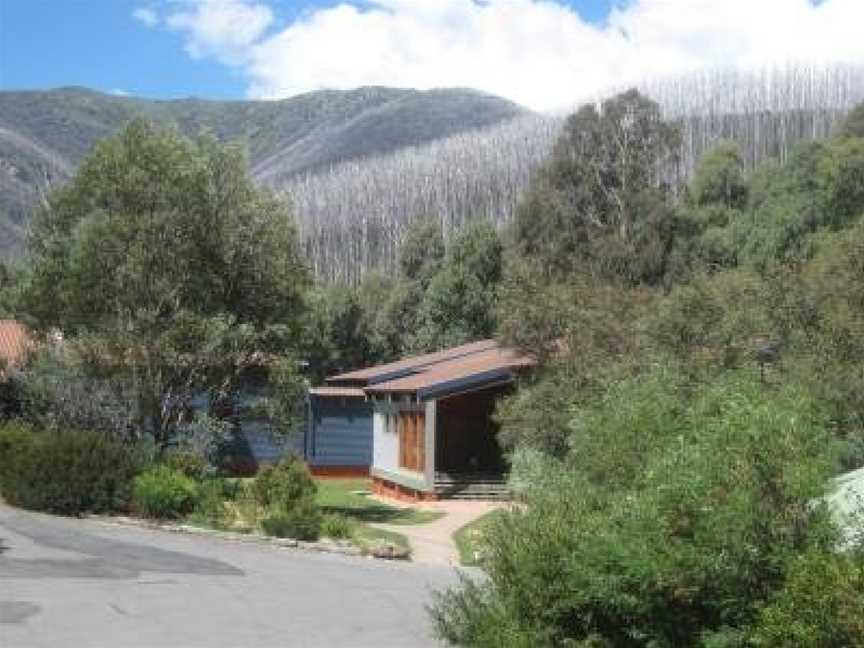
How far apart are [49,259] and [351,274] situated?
55500 millimetres

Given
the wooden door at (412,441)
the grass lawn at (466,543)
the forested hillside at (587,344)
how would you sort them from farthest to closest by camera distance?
the wooden door at (412,441), the grass lawn at (466,543), the forested hillside at (587,344)

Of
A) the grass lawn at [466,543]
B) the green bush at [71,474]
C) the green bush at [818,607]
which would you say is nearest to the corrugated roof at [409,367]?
the grass lawn at [466,543]

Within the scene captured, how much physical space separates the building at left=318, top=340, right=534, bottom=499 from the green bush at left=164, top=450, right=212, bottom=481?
22.6 ft

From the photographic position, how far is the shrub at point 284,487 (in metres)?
23.9

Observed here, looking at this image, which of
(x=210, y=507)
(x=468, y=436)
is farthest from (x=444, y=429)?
(x=210, y=507)

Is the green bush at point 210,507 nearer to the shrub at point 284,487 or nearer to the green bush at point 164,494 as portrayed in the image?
the green bush at point 164,494

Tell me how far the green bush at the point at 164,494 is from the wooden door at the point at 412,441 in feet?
34.3

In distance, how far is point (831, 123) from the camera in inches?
2968

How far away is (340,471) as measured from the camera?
44.0 metres

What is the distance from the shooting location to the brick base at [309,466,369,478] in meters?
43.8

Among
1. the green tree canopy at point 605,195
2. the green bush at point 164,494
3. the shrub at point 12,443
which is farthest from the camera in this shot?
the green tree canopy at point 605,195

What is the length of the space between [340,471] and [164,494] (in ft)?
68.8

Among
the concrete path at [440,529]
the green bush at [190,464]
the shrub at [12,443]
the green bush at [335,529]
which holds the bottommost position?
the concrete path at [440,529]

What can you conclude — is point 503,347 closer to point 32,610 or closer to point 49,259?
point 49,259
